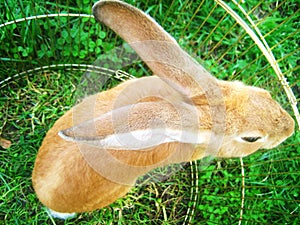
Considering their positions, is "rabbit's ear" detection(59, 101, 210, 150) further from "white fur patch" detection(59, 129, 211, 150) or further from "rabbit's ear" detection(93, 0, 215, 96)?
"rabbit's ear" detection(93, 0, 215, 96)

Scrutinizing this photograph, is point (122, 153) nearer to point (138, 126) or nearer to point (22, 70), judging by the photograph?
point (138, 126)

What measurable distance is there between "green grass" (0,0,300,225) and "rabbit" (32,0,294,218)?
418mm

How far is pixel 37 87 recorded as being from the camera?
8.20 feet

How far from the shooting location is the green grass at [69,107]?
2.35 m

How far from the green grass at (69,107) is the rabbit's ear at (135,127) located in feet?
2.92

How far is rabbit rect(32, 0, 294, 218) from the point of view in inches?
57.5

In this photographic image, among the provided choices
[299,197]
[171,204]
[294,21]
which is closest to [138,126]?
[171,204]

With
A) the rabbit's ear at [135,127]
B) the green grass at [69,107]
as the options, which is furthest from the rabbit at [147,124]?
the green grass at [69,107]

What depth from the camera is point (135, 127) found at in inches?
54.0

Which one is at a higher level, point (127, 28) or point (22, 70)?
point (127, 28)

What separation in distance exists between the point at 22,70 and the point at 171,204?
3.82 ft

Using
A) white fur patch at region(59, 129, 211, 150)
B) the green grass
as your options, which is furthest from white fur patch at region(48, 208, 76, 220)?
white fur patch at region(59, 129, 211, 150)

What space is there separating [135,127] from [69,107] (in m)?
1.20

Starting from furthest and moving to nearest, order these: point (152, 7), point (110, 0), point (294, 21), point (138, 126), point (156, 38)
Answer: point (294, 21) < point (152, 7) < point (156, 38) < point (110, 0) < point (138, 126)
